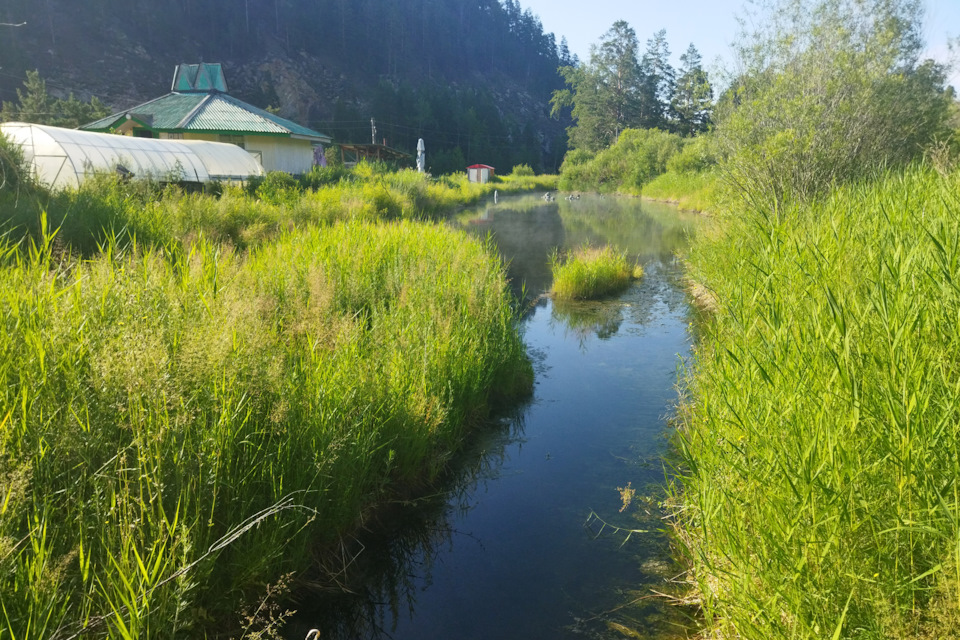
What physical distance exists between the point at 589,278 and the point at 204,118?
20.5 meters

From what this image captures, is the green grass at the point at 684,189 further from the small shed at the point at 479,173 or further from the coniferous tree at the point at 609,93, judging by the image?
the coniferous tree at the point at 609,93

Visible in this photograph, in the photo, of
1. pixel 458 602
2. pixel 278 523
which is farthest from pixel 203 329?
pixel 458 602

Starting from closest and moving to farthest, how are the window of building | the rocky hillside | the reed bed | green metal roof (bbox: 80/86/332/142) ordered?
the reed bed, green metal roof (bbox: 80/86/332/142), the window of building, the rocky hillside

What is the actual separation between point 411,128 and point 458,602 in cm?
6501

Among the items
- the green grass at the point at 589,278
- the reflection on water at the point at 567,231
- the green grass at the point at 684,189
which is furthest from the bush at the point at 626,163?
the green grass at the point at 589,278

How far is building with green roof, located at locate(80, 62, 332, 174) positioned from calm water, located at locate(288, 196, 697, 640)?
69.2ft

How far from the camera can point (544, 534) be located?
4172 millimetres

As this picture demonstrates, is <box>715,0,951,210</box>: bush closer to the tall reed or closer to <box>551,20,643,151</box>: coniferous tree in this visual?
the tall reed

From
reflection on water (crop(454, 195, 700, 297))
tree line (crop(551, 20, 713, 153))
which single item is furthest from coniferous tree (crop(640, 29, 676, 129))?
reflection on water (crop(454, 195, 700, 297))

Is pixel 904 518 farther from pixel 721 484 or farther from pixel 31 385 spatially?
pixel 31 385

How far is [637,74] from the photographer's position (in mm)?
68938

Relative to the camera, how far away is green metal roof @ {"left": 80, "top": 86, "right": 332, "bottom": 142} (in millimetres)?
24375

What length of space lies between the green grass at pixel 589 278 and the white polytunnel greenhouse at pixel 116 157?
28.0 ft

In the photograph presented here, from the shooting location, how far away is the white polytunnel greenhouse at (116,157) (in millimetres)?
13609
